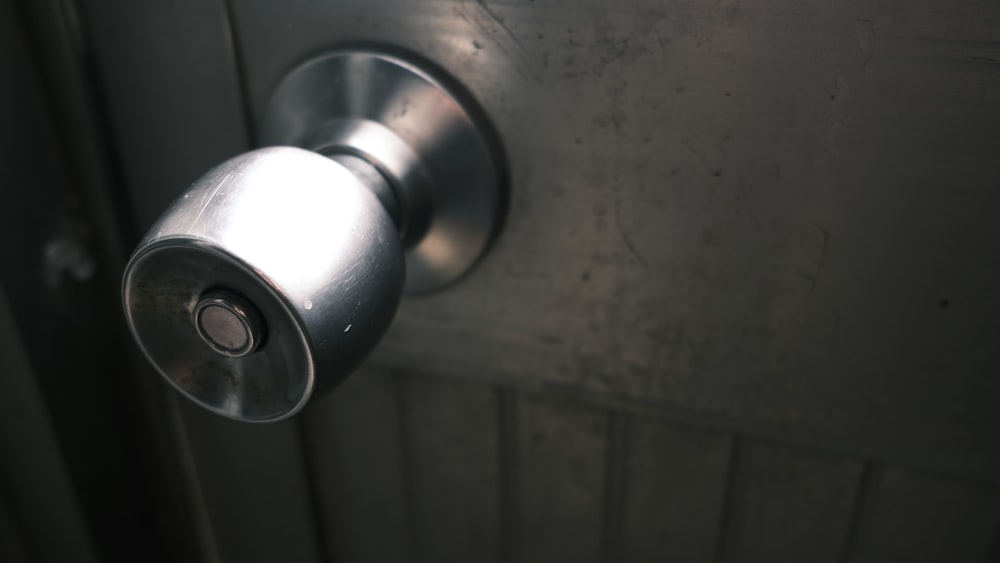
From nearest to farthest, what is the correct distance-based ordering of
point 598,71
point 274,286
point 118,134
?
point 274,286 → point 598,71 → point 118,134

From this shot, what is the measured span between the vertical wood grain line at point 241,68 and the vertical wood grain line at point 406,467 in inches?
7.2

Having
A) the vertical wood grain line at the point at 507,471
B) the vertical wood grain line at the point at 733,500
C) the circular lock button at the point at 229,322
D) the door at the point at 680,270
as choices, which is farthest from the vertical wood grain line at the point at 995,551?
the circular lock button at the point at 229,322

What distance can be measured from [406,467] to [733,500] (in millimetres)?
232

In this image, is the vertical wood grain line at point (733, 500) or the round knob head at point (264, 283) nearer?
the round knob head at point (264, 283)

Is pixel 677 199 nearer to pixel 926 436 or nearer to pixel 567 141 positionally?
pixel 567 141

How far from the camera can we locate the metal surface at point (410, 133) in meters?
0.39

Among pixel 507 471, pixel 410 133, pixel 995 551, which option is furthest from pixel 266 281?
pixel 995 551

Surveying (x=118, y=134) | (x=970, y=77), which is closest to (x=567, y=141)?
(x=970, y=77)

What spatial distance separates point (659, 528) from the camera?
0.51m

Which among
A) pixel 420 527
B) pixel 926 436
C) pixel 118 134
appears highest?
pixel 118 134

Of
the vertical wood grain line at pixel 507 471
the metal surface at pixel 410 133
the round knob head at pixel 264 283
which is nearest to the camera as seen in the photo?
the round knob head at pixel 264 283

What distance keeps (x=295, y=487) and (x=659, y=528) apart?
0.90 ft

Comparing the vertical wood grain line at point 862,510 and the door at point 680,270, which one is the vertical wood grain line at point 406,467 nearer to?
the door at point 680,270

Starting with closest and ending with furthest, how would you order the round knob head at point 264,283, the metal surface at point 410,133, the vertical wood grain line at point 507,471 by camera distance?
the round knob head at point 264,283 → the metal surface at point 410,133 → the vertical wood grain line at point 507,471
